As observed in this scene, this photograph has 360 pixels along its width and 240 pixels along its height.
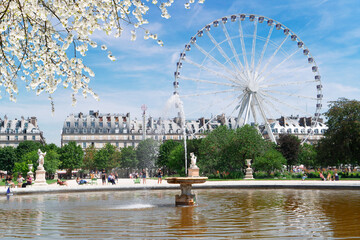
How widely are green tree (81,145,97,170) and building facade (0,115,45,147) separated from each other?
43.5ft

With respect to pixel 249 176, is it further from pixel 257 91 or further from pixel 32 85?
pixel 32 85

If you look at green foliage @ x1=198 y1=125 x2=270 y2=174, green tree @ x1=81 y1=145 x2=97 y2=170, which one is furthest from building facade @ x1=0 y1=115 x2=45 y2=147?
green foliage @ x1=198 y1=125 x2=270 y2=174

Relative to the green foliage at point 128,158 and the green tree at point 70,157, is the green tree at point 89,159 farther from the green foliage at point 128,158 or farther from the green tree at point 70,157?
the green tree at point 70,157

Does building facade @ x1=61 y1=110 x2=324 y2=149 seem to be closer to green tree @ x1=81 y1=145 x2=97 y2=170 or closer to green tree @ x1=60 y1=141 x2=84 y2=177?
green tree @ x1=81 y1=145 x2=97 y2=170

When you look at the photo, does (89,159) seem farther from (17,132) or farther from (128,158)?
(17,132)

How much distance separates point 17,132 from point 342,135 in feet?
266

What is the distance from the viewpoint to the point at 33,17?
27.0ft

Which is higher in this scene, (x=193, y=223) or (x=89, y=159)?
(x=89, y=159)

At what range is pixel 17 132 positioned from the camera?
10406cm

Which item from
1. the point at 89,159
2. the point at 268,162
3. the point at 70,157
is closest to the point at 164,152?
the point at 70,157

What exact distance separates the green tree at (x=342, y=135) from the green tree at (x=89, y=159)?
61.9 metres

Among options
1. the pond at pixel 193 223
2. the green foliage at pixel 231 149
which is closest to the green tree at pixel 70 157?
the green foliage at pixel 231 149

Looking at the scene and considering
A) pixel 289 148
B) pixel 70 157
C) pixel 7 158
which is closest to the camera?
pixel 289 148

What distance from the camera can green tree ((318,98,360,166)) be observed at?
152 ft
